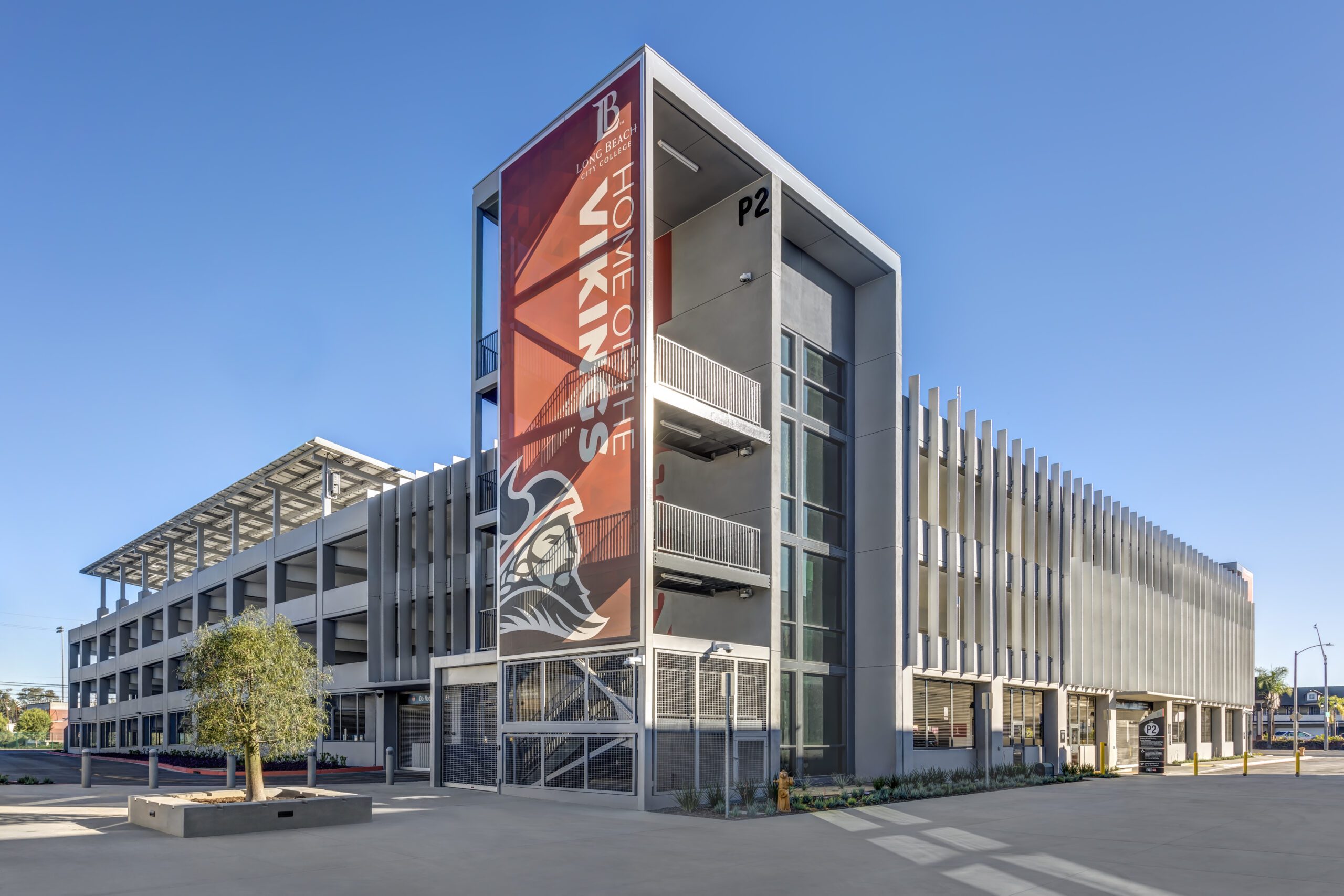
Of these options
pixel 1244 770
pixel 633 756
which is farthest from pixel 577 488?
pixel 1244 770

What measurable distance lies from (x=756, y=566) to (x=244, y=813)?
14423 millimetres

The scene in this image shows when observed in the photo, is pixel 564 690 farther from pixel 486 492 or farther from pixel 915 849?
pixel 486 492

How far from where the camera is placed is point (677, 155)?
28172 millimetres

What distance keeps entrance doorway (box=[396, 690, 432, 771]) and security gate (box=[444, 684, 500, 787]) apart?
10.2 m

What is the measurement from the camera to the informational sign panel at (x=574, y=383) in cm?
2427

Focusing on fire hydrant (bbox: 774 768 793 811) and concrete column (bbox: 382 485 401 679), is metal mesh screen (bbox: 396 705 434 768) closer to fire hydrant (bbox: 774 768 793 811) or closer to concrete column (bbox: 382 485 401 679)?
concrete column (bbox: 382 485 401 679)

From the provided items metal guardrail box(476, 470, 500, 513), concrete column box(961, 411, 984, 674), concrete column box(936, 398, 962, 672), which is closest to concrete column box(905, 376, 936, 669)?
concrete column box(936, 398, 962, 672)

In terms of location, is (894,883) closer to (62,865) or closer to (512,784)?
(62,865)

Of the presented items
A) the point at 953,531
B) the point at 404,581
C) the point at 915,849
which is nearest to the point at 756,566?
the point at 953,531

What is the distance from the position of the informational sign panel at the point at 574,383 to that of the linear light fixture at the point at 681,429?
237cm

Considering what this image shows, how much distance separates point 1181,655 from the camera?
52.8m

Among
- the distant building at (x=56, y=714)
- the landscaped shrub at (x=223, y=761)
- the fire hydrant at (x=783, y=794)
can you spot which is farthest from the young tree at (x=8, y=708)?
the fire hydrant at (x=783, y=794)

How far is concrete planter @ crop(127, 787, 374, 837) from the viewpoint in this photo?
54.1 feet

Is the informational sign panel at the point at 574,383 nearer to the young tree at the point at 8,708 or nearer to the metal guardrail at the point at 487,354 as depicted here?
the metal guardrail at the point at 487,354
